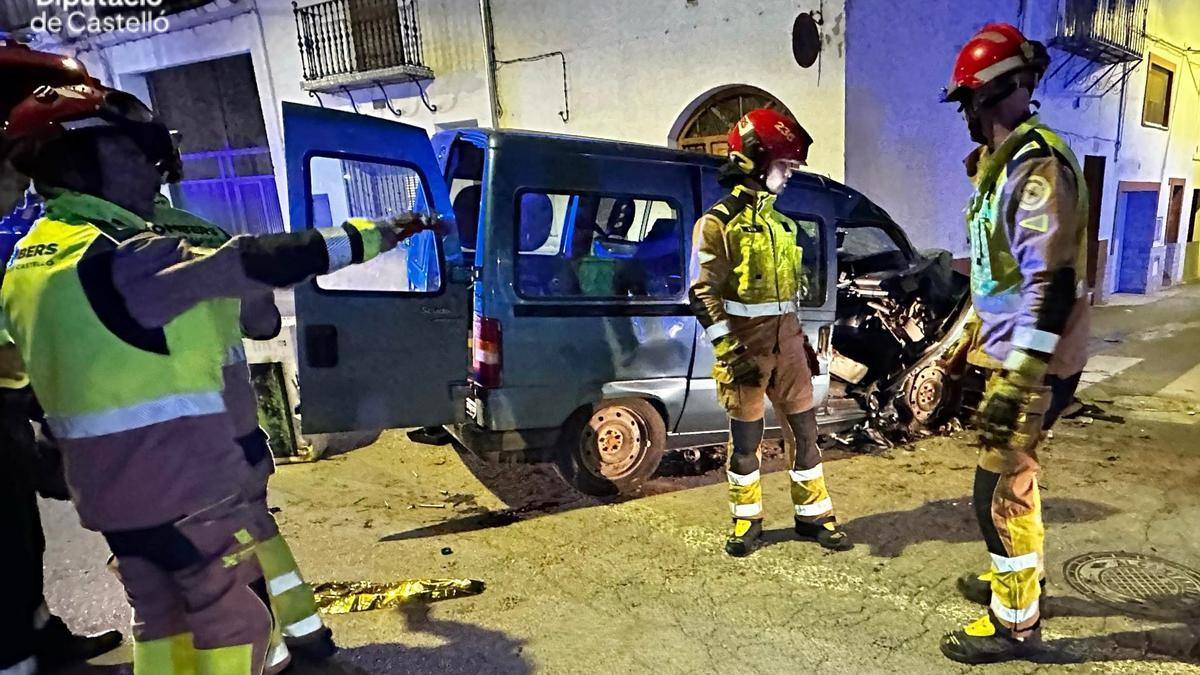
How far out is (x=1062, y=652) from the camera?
2695 millimetres

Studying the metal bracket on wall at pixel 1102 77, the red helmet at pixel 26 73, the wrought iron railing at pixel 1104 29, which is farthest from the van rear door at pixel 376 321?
the metal bracket on wall at pixel 1102 77

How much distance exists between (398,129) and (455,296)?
0.91 metres

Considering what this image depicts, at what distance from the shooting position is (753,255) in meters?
3.49

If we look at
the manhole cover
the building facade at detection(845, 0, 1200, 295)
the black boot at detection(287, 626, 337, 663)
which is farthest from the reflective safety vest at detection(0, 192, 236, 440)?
the building facade at detection(845, 0, 1200, 295)

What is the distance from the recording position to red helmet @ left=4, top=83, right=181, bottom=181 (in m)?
1.80

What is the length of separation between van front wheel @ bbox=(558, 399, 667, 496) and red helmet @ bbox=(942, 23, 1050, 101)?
2.45m

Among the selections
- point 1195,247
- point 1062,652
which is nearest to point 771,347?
point 1062,652

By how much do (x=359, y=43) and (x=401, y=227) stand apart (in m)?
10.7

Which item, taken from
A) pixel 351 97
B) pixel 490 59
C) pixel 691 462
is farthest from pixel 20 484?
pixel 351 97

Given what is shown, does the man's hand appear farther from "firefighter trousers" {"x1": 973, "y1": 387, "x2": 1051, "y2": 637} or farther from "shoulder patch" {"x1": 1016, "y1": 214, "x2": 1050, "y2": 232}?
"firefighter trousers" {"x1": 973, "y1": 387, "x2": 1051, "y2": 637}

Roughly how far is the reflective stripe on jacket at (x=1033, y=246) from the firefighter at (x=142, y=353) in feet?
7.07

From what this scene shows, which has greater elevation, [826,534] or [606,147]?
[606,147]

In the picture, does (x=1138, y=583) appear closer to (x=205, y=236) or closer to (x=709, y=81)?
(x=205, y=236)

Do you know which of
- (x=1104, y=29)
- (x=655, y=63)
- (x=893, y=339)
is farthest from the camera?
(x=1104, y=29)
